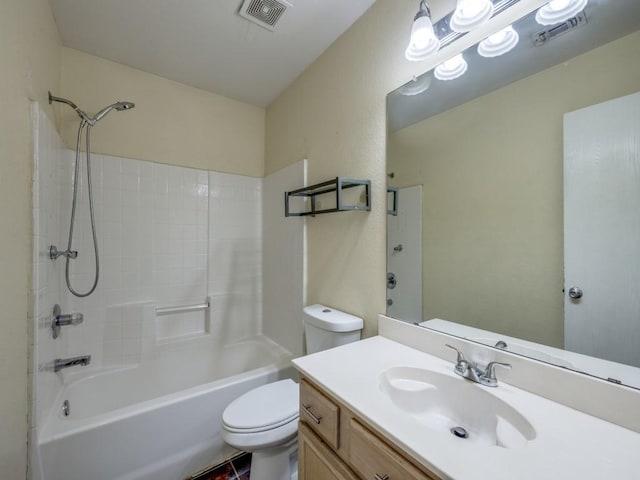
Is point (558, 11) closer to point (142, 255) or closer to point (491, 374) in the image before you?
point (491, 374)

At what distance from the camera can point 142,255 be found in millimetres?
1948

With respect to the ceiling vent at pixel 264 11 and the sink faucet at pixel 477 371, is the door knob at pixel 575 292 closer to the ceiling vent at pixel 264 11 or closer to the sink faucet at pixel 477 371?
the sink faucet at pixel 477 371

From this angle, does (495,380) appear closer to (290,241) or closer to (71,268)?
(290,241)

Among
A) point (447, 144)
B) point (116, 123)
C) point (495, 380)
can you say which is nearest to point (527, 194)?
point (447, 144)

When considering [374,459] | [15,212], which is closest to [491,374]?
[374,459]

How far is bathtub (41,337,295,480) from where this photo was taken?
1.17 metres

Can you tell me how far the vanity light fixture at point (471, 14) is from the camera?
88 centimetres

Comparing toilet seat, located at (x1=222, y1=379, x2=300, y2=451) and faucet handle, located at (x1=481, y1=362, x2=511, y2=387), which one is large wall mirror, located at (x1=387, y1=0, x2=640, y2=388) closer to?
faucet handle, located at (x1=481, y1=362, x2=511, y2=387)

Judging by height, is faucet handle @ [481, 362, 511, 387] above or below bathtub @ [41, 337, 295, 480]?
above

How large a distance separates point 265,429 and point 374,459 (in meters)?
0.69

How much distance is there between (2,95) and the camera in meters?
0.87

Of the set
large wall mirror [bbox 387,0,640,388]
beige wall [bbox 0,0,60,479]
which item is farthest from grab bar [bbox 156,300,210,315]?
large wall mirror [bbox 387,0,640,388]

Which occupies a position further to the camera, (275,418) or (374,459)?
(275,418)

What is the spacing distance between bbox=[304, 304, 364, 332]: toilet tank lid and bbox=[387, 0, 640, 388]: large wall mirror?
30 centimetres
